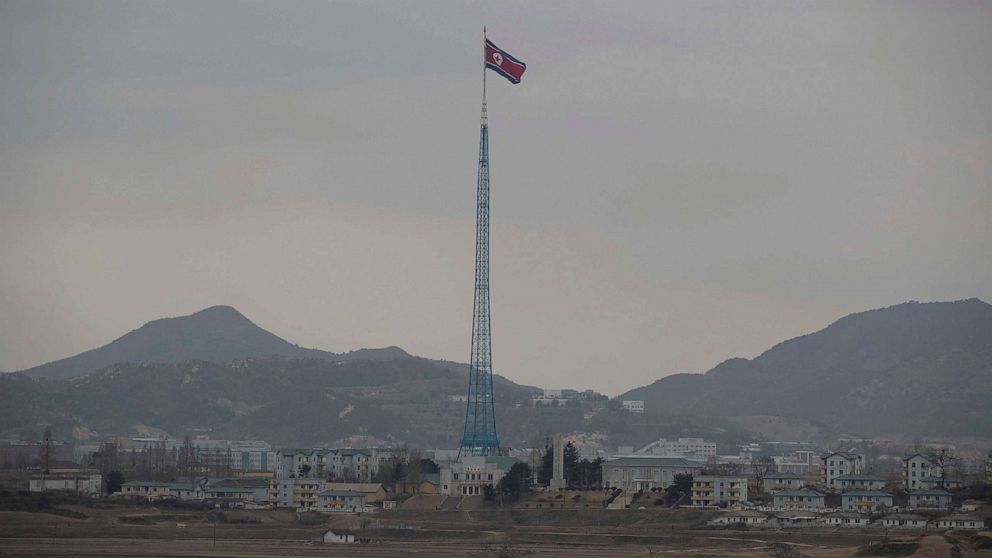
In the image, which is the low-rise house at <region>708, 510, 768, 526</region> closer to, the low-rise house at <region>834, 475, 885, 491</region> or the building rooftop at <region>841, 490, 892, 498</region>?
the building rooftop at <region>841, 490, 892, 498</region>

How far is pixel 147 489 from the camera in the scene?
123m

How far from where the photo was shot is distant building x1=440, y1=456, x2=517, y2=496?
12179 centimetres

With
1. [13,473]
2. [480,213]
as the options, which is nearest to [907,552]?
[480,213]

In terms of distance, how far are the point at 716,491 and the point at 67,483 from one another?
44.7 meters

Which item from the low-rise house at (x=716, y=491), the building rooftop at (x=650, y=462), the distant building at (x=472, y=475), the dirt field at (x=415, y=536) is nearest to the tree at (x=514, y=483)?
the distant building at (x=472, y=475)

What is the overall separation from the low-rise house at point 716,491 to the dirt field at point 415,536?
5.66 m

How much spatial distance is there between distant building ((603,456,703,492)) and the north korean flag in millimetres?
27425

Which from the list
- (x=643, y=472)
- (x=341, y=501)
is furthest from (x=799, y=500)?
(x=341, y=501)

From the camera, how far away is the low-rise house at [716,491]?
11038 cm

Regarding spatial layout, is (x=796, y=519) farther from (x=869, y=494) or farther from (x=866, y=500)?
(x=869, y=494)

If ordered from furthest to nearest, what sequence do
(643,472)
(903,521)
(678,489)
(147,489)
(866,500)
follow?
(643,472), (147,489), (678,489), (866,500), (903,521)

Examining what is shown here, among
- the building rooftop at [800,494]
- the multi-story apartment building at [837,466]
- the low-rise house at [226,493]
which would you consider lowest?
the low-rise house at [226,493]

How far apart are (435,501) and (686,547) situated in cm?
3086

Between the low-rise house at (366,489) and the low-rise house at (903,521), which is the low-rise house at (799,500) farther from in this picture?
the low-rise house at (366,489)
